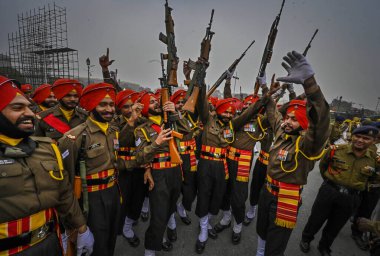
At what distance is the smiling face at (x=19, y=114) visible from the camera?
155 cm

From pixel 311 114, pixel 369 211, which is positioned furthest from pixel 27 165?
pixel 369 211

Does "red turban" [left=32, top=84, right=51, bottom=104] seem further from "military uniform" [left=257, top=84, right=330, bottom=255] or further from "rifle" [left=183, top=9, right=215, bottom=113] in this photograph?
"military uniform" [left=257, top=84, right=330, bottom=255]

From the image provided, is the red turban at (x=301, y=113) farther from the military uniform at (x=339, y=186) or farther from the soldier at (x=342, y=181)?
the military uniform at (x=339, y=186)

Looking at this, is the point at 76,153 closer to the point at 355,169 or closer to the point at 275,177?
the point at 275,177

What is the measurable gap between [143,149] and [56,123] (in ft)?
5.64

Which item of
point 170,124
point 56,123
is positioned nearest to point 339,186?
point 170,124

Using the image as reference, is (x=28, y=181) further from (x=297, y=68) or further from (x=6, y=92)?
(x=297, y=68)

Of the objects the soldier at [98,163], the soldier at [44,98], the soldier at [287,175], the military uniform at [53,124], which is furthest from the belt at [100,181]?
the soldier at [44,98]

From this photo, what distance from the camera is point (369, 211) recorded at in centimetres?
450

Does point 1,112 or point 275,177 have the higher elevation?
point 1,112

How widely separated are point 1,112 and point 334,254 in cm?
567

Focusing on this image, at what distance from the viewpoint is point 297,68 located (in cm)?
196

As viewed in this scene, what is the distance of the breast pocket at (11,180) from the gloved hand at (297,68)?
252 cm

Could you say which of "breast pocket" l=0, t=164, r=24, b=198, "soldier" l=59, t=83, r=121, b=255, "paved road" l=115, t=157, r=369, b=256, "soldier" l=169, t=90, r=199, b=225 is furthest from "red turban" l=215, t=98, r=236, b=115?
"breast pocket" l=0, t=164, r=24, b=198
